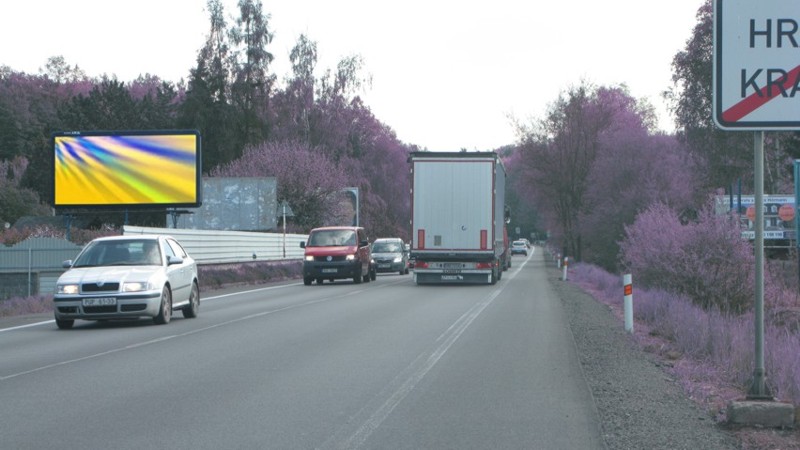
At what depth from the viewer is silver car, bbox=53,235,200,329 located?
16484 mm

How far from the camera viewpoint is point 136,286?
658 inches

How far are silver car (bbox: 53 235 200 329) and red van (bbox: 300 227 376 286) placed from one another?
15922 millimetres

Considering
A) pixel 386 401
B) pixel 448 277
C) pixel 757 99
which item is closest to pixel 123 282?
pixel 386 401

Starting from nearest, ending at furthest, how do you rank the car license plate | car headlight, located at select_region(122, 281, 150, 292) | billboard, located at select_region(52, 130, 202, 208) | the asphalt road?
the asphalt road → the car license plate → car headlight, located at select_region(122, 281, 150, 292) → billboard, located at select_region(52, 130, 202, 208)

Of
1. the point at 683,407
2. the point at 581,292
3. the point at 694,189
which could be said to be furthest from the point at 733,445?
the point at 694,189

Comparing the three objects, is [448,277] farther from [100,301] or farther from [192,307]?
[100,301]

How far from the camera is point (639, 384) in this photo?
34.4 ft

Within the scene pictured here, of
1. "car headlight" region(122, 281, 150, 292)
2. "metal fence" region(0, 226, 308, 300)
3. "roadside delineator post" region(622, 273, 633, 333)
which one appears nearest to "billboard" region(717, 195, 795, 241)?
"metal fence" region(0, 226, 308, 300)

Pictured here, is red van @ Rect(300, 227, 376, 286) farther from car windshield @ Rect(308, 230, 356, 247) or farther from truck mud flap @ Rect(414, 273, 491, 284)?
truck mud flap @ Rect(414, 273, 491, 284)

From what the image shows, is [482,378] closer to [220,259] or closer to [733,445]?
[733,445]

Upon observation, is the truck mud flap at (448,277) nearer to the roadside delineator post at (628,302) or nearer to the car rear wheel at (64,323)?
the roadside delineator post at (628,302)

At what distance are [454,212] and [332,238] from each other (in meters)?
5.69

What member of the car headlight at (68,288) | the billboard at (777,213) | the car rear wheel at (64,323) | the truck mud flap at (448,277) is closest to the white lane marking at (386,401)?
the car headlight at (68,288)

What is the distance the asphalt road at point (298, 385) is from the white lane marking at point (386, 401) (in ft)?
0.05
